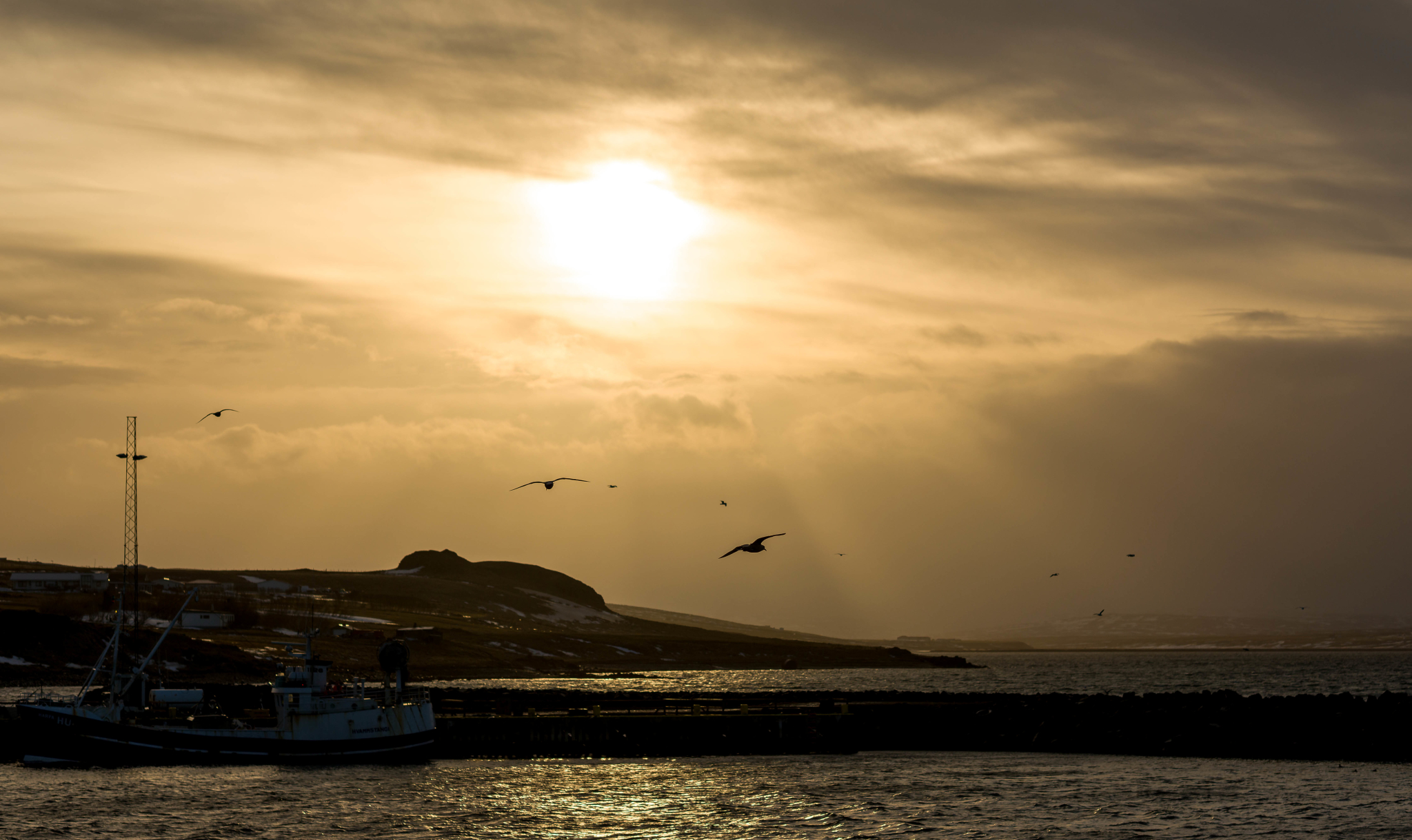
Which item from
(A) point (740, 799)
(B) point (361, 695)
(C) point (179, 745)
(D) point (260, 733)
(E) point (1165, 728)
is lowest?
(A) point (740, 799)

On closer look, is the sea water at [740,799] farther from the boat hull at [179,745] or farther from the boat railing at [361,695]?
the boat railing at [361,695]

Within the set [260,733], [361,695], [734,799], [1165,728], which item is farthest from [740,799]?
[1165,728]

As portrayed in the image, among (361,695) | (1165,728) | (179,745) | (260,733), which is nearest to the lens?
(260,733)

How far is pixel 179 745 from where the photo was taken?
75.7 metres

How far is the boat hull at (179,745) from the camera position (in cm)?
7500

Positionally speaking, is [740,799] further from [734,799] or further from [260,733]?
[260,733]

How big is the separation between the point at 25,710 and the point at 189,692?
1363cm

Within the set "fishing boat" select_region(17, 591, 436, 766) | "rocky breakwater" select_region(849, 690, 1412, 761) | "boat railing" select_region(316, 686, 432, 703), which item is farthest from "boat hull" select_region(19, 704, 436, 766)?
"rocky breakwater" select_region(849, 690, 1412, 761)

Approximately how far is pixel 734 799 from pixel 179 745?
1479 inches

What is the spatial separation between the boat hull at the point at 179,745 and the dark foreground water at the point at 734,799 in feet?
4.28

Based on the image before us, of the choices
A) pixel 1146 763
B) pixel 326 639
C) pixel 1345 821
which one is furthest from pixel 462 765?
pixel 326 639

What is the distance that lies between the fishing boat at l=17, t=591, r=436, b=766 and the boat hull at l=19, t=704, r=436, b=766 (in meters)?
0.04

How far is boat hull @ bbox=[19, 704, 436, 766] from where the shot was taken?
75.0 m

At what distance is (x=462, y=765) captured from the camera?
7762 centimetres
